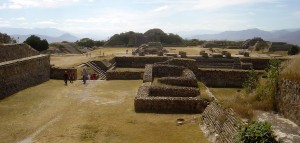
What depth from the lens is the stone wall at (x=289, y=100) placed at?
933cm

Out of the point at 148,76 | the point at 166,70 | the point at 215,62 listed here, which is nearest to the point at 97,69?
the point at 166,70

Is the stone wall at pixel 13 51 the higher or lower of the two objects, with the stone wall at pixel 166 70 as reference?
higher

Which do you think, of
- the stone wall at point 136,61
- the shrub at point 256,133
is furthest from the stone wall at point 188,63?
the shrub at point 256,133

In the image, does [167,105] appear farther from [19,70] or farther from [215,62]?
[215,62]

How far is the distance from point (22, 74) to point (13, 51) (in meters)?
7.41

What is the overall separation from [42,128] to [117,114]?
11.5 ft

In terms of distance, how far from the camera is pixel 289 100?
980cm

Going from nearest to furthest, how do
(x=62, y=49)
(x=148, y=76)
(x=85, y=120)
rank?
(x=85, y=120), (x=148, y=76), (x=62, y=49)

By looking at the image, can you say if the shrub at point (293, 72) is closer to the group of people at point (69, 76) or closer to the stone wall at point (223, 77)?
the group of people at point (69, 76)

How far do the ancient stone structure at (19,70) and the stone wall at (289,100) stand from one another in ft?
45.8

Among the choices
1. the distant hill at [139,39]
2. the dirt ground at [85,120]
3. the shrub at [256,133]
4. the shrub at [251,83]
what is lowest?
the dirt ground at [85,120]

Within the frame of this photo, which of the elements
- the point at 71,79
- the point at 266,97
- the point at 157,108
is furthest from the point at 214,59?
the point at 266,97

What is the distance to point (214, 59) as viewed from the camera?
39750 mm

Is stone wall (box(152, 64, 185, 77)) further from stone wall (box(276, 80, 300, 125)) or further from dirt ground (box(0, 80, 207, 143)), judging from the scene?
stone wall (box(276, 80, 300, 125))
